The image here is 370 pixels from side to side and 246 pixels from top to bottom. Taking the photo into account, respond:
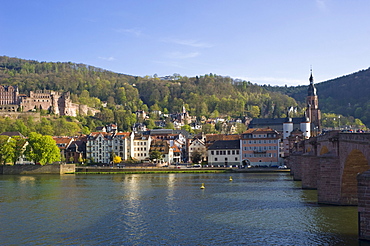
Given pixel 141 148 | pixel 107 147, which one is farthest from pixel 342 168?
pixel 107 147

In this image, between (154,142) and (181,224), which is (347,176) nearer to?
(181,224)

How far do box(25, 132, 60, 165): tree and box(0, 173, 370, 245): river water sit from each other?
46.7 meters

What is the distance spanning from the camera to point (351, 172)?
1500 inches

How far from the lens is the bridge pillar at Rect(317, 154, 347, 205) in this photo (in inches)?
1567

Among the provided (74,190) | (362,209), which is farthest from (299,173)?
(362,209)

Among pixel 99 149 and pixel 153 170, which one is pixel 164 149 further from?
pixel 153 170

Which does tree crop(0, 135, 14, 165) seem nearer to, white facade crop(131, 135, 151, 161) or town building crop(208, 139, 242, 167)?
white facade crop(131, 135, 151, 161)

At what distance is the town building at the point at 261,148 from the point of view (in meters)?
113

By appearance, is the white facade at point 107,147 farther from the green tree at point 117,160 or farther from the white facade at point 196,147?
the white facade at point 196,147

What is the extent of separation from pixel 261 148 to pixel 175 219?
258 ft

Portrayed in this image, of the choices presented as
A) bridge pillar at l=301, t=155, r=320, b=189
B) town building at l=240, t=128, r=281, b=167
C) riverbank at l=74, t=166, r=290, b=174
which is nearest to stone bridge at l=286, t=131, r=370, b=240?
bridge pillar at l=301, t=155, r=320, b=189

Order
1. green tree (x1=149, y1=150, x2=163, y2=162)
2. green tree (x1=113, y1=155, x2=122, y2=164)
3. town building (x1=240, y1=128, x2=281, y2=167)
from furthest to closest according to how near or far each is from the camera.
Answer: green tree (x1=113, y1=155, x2=122, y2=164)
green tree (x1=149, y1=150, x2=163, y2=162)
town building (x1=240, y1=128, x2=281, y2=167)

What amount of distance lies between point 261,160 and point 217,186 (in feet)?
163

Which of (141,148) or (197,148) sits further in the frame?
(197,148)
